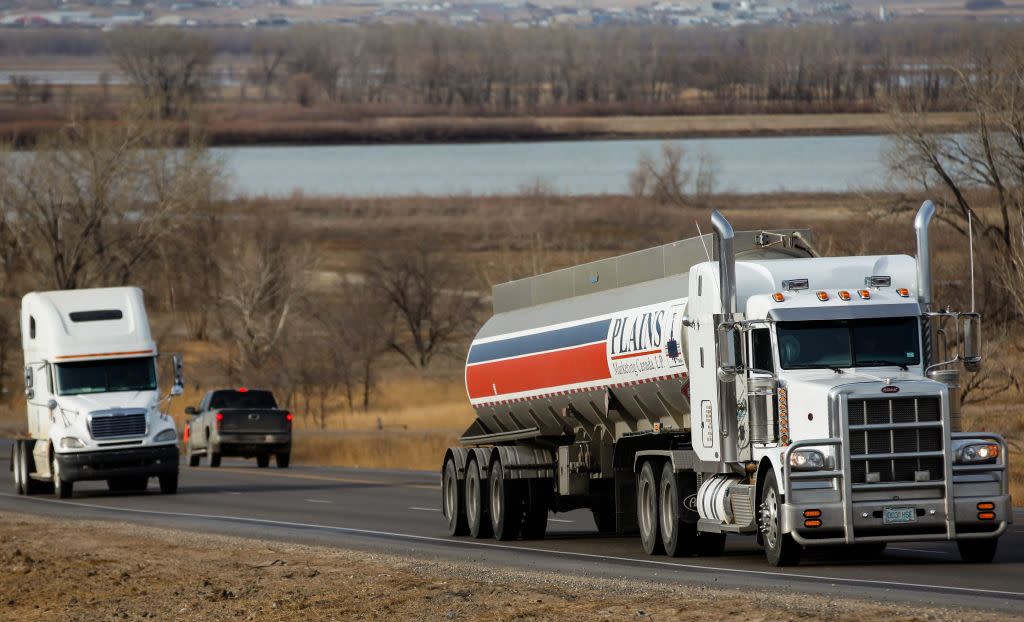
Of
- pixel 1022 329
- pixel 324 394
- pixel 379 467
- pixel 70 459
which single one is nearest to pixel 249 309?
pixel 324 394

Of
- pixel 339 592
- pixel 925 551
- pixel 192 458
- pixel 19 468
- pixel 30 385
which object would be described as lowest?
pixel 339 592

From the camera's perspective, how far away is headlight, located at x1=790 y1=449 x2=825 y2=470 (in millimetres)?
18453

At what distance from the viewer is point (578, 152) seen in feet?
536

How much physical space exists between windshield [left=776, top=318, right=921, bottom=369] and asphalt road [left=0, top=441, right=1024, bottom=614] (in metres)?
2.13

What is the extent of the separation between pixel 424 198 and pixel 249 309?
47.7 meters

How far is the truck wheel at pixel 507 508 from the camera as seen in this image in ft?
81.3

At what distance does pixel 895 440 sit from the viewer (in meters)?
18.5

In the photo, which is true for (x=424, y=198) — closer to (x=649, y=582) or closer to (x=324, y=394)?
(x=324, y=394)

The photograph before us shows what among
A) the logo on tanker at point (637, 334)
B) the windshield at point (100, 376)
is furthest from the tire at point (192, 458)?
the logo on tanker at point (637, 334)

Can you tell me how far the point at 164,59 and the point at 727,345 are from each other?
139 meters

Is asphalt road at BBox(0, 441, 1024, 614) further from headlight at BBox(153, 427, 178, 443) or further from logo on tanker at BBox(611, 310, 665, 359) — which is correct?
logo on tanker at BBox(611, 310, 665, 359)

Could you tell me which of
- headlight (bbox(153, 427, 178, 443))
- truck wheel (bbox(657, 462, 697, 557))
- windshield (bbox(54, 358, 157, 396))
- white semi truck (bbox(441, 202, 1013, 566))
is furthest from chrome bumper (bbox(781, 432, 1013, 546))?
windshield (bbox(54, 358, 157, 396))

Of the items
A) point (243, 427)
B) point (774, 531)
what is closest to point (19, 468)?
point (243, 427)

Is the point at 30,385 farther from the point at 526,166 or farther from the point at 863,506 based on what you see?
the point at 526,166
